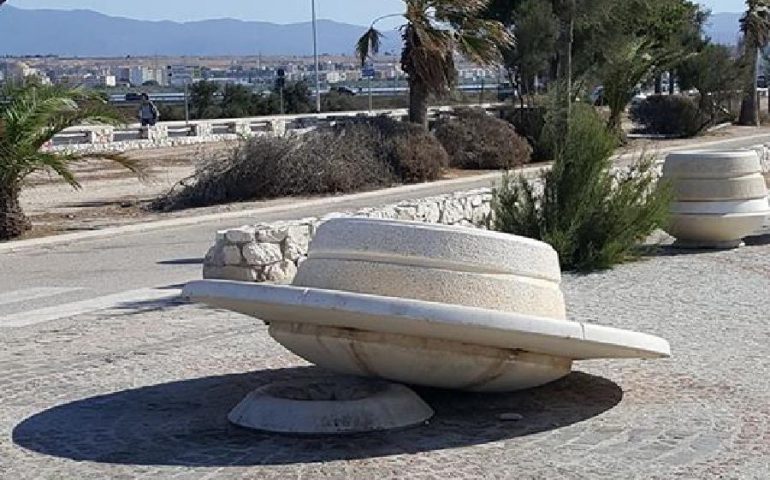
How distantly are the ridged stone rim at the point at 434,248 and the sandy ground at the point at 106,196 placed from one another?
895 cm

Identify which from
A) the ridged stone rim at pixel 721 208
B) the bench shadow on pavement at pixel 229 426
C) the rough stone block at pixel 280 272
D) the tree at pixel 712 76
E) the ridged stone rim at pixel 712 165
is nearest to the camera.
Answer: the bench shadow on pavement at pixel 229 426

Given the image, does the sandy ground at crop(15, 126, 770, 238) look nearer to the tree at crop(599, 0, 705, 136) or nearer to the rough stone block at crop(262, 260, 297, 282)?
the rough stone block at crop(262, 260, 297, 282)

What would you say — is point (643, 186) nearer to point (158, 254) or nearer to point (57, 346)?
point (158, 254)

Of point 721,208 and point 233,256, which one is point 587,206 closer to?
point 721,208

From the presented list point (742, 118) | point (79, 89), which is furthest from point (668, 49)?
point (79, 89)

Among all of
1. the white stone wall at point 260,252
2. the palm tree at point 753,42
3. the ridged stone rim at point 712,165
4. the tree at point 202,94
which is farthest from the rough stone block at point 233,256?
the tree at point 202,94

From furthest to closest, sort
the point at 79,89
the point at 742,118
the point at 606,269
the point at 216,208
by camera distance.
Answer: the point at 742,118, the point at 216,208, the point at 79,89, the point at 606,269

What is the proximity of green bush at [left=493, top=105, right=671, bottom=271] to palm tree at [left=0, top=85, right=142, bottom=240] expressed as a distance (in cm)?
687

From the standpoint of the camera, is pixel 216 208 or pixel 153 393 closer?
pixel 153 393

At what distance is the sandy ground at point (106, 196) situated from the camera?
21812mm

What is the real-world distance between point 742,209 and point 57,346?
835 centimetres

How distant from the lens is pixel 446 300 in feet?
25.0

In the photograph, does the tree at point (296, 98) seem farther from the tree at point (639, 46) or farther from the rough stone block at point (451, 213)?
the rough stone block at point (451, 213)

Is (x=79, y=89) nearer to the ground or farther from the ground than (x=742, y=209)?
farther from the ground
